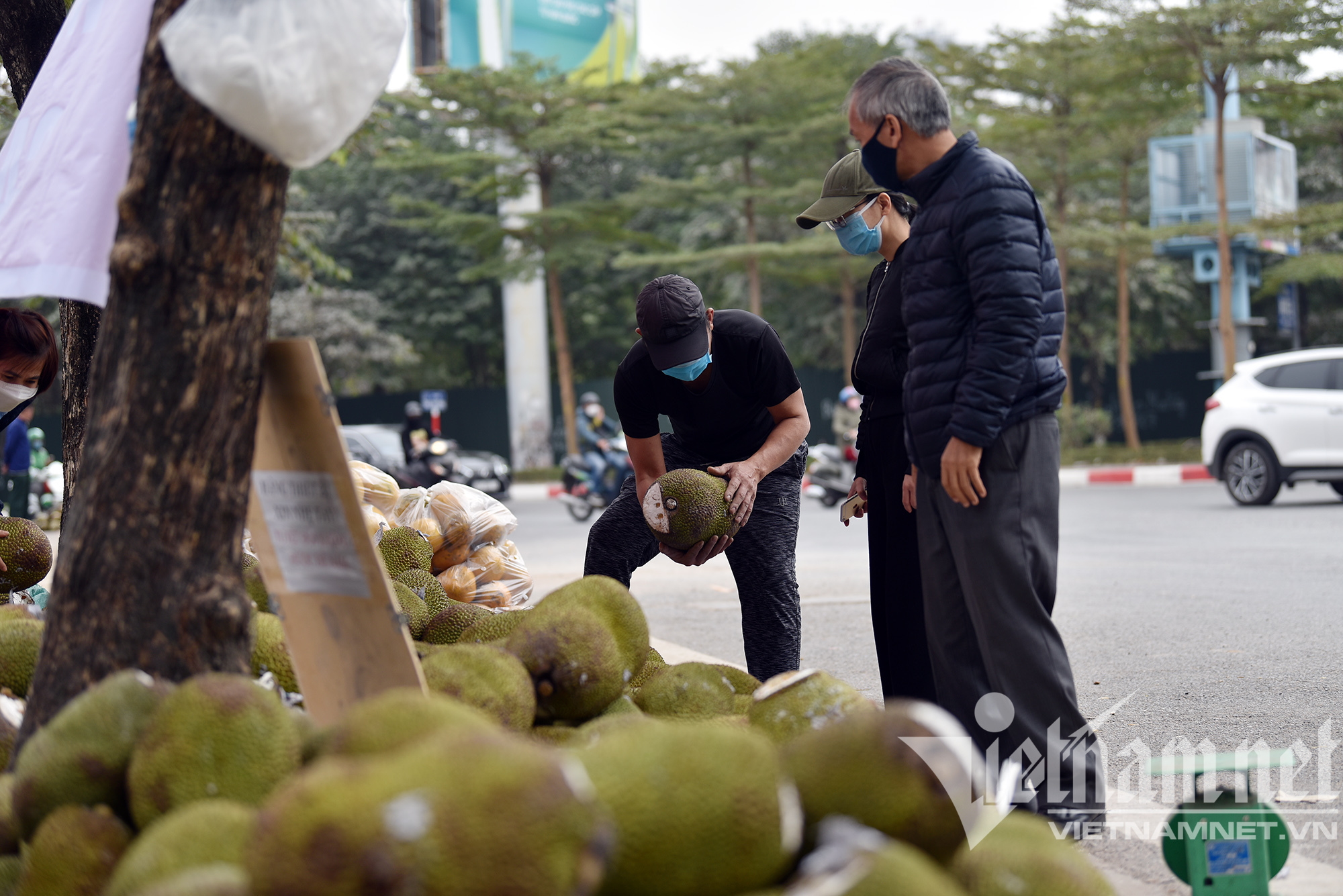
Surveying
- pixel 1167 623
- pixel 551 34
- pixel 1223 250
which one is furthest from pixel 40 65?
pixel 551 34

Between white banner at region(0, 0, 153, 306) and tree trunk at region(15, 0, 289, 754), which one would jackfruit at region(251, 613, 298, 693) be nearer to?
tree trunk at region(15, 0, 289, 754)

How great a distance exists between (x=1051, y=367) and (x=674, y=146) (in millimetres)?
24392

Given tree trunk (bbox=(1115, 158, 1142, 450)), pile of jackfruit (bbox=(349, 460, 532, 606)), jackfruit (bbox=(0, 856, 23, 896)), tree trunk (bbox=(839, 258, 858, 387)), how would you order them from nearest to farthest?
1. jackfruit (bbox=(0, 856, 23, 896))
2. pile of jackfruit (bbox=(349, 460, 532, 606))
3. tree trunk (bbox=(1115, 158, 1142, 450))
4. tree trunk (bbox=(839, 258, 858, 387))

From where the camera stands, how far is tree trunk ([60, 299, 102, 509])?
409cm

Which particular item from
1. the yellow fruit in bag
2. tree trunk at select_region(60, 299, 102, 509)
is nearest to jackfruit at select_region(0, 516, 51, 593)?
tree trunk at select_region(60, 299, 102, 509)

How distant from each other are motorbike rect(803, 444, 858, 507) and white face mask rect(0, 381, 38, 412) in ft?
39.3

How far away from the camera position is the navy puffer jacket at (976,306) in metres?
2.82

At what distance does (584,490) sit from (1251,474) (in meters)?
8.06

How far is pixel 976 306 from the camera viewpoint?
287cm

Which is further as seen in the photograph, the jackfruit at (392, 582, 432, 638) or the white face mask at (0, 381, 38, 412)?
the white face mask at (0, 381, 38, 412)

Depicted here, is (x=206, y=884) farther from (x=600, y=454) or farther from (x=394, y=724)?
(x=600, y=454)

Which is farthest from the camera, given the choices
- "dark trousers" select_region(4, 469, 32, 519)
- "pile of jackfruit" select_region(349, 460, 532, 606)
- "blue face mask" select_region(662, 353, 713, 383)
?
"dark trousers" select_region(4, 469, 32, 519)

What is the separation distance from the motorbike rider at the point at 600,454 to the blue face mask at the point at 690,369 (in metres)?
11.4

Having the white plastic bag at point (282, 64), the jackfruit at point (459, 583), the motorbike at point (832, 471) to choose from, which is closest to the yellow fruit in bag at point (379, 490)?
the jackfruit at point (459, 583)
